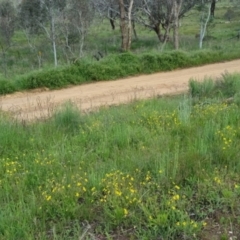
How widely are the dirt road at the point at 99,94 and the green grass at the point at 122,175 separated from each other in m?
1.72

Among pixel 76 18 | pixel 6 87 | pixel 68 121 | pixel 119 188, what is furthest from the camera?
pixel 76 18

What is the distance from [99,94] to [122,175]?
5599mm

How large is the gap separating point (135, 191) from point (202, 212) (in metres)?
0.67

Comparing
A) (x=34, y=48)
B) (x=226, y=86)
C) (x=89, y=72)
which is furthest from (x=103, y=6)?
(x=226, y=86)

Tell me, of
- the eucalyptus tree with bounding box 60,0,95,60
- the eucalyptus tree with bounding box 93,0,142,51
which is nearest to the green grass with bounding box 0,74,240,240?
the eucalyptus tree with bounding box 93,0,142,51

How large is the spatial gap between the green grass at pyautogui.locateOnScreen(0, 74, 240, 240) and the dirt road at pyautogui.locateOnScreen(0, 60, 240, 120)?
1.72 meters

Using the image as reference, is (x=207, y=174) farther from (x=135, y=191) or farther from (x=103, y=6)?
(x=103, y=6)

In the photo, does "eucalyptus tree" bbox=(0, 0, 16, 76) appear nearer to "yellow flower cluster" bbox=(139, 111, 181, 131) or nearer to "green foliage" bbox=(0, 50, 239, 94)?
"green foliage" bbox=(0, 50, 239, 94)

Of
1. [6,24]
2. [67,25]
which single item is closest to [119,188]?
[67,25]

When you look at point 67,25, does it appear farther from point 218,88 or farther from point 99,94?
point 218,88

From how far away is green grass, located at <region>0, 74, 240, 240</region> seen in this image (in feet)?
13.7

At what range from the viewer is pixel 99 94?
10.4m

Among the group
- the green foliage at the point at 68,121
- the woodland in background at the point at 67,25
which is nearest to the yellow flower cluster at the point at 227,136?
the green foliage at the point at 68,121

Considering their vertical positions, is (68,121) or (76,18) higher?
(76,18)
